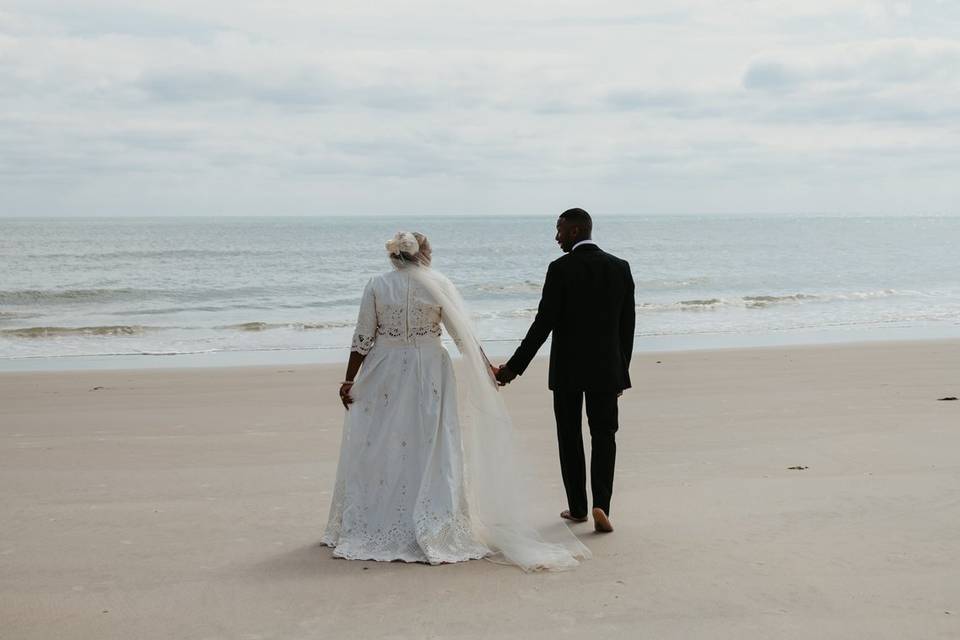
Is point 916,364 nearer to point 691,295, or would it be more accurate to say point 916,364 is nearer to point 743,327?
point 743,327

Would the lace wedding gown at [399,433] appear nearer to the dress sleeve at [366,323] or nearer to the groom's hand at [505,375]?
the dress sleeve at [366,323]

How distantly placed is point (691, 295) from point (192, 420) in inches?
859

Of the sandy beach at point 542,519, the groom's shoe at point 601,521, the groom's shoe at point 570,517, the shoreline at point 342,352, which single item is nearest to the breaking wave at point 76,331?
the shoreline at point 342,352

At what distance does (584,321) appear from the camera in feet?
17.6

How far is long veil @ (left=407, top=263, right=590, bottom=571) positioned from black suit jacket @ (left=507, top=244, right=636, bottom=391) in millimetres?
284

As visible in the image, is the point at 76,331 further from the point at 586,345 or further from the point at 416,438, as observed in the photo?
the point at 586,345

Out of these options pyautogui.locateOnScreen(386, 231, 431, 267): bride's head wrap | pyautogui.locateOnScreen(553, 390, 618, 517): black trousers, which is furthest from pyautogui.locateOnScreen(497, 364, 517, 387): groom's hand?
pyautogui.locateOnScreen(386, 231, 431, 267): bride's head wrap

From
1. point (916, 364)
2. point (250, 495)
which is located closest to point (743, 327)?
point (916, 364)

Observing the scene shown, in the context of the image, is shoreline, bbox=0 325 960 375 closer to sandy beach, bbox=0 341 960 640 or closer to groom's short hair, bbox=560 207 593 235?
sandy beach, bbox=0 341 960 640

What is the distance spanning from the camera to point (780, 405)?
9.70m

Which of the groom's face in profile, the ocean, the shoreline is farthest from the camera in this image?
the ocean

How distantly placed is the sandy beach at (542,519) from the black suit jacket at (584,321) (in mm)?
586

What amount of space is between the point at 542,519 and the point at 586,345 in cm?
101

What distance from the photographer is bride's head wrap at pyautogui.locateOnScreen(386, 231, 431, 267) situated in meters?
5.08
